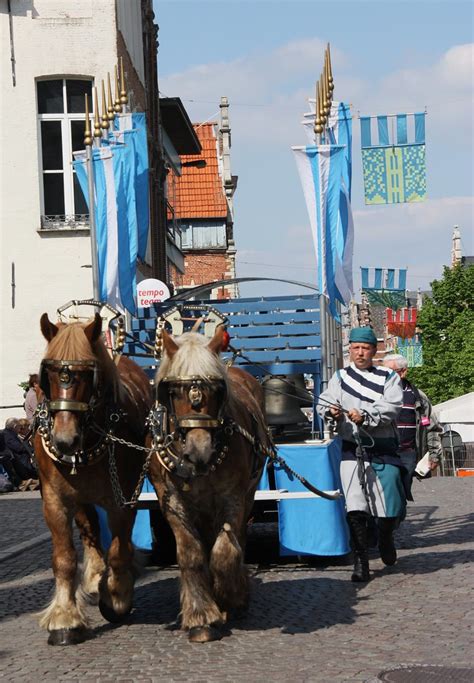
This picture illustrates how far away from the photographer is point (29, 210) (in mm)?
25828

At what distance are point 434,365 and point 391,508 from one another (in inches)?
2147

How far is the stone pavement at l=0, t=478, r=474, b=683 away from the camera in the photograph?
6.80 metres

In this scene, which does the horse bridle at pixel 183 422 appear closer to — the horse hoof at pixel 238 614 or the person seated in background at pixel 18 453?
the horse hoof at pixel 238 614

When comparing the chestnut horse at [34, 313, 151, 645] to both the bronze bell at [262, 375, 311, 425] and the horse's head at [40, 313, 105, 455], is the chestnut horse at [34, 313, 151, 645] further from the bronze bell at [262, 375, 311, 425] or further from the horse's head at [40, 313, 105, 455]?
the bronze bell at [262, 375, 311, 425]

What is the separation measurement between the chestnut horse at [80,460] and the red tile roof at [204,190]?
57.6 metres

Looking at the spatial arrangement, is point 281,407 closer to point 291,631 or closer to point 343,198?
point 343,198

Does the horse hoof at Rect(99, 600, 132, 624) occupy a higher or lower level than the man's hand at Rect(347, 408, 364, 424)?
lower

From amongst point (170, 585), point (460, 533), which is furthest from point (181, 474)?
point (460, 533)

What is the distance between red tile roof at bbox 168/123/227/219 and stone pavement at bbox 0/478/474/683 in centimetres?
5481

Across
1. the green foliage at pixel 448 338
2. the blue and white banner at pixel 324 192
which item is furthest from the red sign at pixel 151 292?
the green foliage at pixel 448 338

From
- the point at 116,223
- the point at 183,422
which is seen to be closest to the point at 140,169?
the point at 116,223

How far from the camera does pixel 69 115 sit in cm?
2586

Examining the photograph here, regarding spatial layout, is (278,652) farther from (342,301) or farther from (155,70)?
(155,70)

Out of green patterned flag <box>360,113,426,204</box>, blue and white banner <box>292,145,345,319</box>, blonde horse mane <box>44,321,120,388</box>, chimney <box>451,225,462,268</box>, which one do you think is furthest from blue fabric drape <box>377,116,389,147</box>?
chimney <box>451,225,462,268</box>
